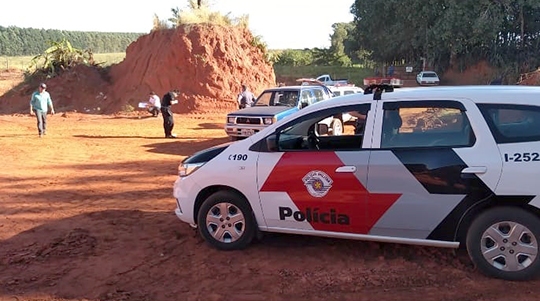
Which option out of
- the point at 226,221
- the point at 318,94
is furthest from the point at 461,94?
the point at 318,94

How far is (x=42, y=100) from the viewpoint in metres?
16.4

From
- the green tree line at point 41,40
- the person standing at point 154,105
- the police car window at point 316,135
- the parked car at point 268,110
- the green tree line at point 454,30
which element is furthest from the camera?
the green tree line at point 41,40

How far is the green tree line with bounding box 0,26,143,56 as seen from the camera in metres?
114

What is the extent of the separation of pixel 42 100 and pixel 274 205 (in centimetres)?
1310

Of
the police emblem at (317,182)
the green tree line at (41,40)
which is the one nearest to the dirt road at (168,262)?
the police emblem at (317,182)

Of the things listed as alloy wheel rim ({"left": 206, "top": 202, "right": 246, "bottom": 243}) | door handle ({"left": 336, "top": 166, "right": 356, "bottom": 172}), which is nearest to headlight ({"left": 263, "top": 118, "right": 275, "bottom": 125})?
alloy wheel rim ({"left": 206, "top": 202, "right": 246, "bottom": 243})

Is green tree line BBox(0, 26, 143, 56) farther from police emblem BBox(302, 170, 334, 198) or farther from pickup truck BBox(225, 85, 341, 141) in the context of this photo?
police emblem BBox(302, 170, 334, 198)

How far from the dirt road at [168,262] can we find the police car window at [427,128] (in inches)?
48.2

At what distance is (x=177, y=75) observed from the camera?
94.0ft

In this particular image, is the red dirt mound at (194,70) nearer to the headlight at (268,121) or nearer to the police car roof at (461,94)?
the headlight at (268,121)

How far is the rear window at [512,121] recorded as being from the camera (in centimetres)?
482

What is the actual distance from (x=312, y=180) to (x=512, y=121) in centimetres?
197

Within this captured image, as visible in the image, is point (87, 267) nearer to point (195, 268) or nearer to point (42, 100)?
point (195, 268)

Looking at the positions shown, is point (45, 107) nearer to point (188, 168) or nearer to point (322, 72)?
point (188, 168)
